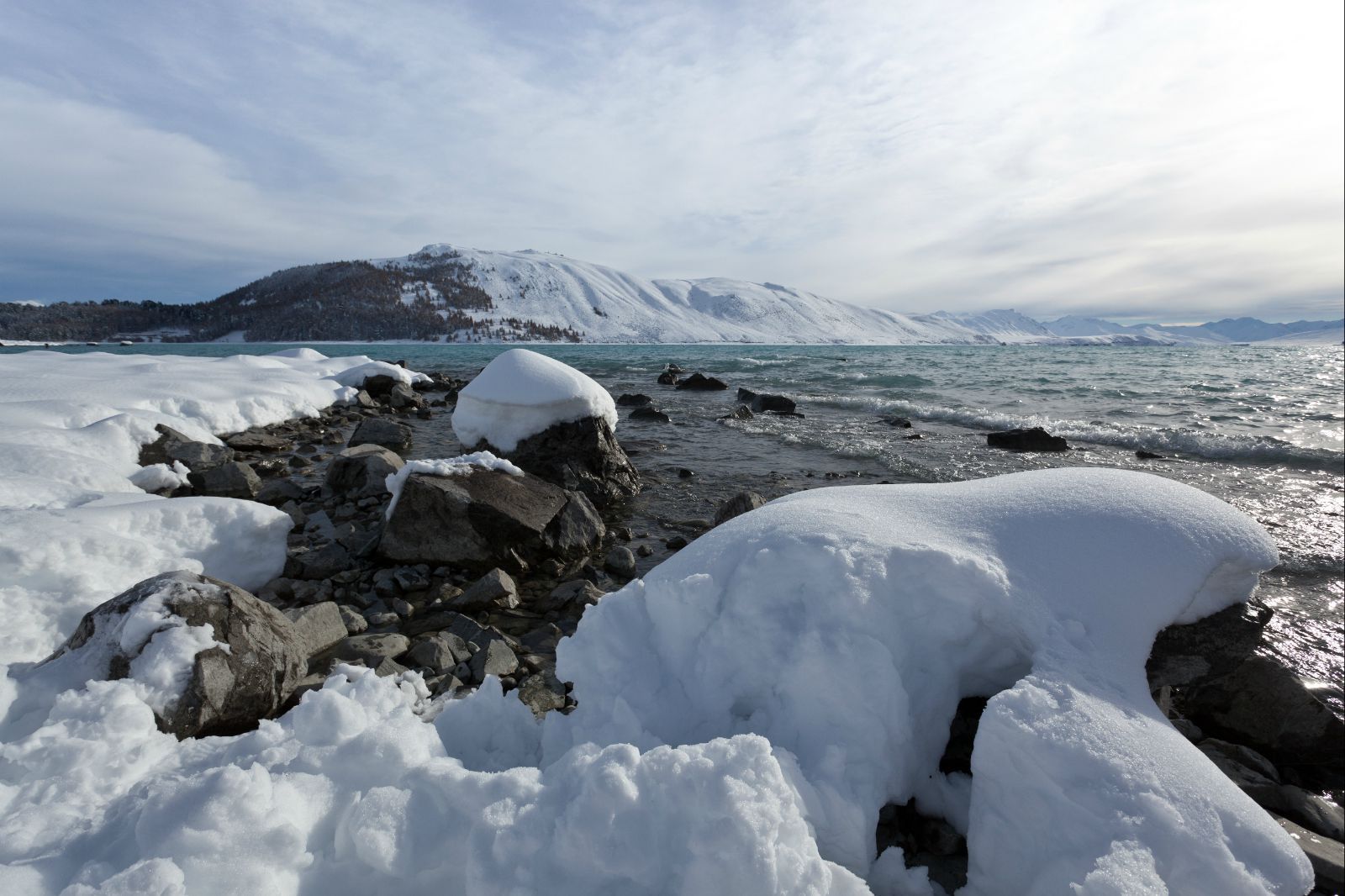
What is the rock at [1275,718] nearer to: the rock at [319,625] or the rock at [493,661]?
the rock at [493,661]

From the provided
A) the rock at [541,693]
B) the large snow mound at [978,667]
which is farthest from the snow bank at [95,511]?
the large snow mound at [978,667]

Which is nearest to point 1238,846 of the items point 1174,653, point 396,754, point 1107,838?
point 1107,838

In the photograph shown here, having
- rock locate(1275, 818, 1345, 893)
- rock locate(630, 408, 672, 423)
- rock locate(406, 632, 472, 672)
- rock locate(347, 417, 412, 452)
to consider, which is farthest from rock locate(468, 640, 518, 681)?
rock locate(630, 408, 672, 423)

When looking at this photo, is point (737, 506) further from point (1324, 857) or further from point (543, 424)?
point (1324, 857)

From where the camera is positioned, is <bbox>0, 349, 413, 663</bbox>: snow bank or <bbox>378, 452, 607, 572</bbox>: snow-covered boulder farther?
<bbox>378, 452, 607, 572</bbox>: snow-covered boulder

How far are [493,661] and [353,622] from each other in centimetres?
145

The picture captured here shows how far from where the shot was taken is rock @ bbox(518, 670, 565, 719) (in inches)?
150

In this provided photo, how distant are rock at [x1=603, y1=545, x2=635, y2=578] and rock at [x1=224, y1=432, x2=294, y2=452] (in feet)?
27.9

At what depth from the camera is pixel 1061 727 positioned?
2332 millimetres

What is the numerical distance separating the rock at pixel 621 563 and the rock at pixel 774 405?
1331cm

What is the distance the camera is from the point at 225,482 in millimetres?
7770

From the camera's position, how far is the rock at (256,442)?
36.0ft

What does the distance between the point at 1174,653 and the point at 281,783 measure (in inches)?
170

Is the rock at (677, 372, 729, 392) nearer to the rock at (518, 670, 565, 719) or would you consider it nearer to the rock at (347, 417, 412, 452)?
the rock at (347, 417, 412, 452)
